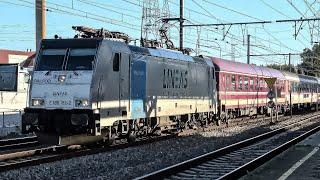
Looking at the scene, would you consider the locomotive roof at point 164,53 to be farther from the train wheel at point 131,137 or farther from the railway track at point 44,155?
the railway track at point 44,155

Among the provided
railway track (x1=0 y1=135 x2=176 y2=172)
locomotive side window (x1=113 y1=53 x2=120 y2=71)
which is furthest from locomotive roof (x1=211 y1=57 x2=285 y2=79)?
locomotive side window (x1=113 y1=53 x2=120 y2=71)

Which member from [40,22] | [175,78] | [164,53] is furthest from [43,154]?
[40,22]

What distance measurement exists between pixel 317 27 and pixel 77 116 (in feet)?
79.3

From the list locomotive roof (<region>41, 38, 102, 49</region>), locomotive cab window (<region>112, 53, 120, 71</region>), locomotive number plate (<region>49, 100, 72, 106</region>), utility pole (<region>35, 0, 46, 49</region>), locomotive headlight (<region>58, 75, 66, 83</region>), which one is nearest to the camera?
locomotive number plate (<region>49, 100, 72, 106</region>)

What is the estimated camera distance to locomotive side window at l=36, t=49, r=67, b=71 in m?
16.4

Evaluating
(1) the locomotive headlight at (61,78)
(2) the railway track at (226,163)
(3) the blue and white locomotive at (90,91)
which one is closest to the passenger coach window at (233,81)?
(2) the railway track at (226,163)

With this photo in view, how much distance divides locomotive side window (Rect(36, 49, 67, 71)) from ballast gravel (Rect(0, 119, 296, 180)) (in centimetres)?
303

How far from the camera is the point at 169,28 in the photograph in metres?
33.7

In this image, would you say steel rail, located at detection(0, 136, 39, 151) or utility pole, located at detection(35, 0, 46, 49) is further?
utility pole, located at detection(35, 0, 46, 49)

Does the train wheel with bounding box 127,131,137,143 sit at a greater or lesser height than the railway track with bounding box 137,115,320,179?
greater

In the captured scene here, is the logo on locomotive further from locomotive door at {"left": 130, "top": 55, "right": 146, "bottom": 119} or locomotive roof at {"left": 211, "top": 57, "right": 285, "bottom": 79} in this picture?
locomotive roof at {"left": 211, "top": 57, "right": 285, "bottom": 79}

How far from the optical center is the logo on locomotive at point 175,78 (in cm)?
2094

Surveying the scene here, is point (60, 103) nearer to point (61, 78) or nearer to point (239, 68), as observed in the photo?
point (61, 78)

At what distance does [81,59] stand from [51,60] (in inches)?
39.1
